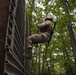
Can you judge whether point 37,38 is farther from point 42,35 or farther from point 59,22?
point 59,22

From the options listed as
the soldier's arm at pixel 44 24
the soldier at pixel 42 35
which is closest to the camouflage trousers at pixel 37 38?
the soldier at pixel 42 35

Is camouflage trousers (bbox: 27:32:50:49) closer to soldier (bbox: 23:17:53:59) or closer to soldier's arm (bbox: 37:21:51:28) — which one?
soldier (bbox: 23:17:53:59)

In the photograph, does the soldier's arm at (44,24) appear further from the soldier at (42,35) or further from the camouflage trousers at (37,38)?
the camouflage trousers at (37,38)

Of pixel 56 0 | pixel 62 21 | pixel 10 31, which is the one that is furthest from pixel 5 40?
pixel 56 0

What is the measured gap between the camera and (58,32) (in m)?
23.8

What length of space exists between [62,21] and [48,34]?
17.1ft

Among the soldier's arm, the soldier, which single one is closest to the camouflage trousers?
the soldier

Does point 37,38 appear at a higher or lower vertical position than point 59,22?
lower

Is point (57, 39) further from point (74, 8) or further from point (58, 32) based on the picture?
point (74, 8)

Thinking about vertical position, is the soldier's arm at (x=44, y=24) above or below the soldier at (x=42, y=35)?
above

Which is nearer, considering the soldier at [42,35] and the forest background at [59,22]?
the soldier at [42,35]

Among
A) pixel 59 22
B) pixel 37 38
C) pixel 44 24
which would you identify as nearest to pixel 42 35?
pixel 37 38

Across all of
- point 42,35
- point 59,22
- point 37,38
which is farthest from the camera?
point 59,22

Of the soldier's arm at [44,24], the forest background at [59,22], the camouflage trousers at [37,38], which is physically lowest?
the camouflage trousers at [37,38]
